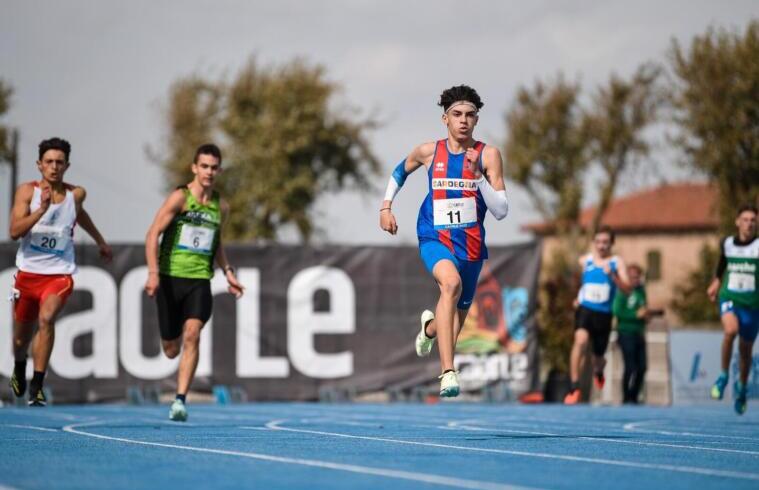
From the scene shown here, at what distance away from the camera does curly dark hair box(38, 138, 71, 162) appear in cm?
1195

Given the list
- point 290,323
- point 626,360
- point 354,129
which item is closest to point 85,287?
point 290,323

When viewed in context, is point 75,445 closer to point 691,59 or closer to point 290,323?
point 290,323

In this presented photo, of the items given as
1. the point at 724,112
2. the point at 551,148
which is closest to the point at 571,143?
the point at 551,148

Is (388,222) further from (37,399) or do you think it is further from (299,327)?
(299,327)

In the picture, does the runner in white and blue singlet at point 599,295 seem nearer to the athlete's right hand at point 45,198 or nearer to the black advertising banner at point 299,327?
the black advertising banner at point 299,327

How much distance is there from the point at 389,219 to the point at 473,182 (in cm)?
73

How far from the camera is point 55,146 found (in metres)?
12.0

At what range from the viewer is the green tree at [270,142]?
223 feet

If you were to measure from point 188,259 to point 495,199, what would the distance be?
308cm

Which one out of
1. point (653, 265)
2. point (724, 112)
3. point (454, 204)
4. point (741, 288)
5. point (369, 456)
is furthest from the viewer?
point (653, 265)

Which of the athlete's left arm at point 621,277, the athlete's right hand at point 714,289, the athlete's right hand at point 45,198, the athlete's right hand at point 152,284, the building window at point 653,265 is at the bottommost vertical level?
the athlete's right hand at point 152,284

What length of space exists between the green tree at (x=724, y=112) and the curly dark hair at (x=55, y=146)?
43.7m

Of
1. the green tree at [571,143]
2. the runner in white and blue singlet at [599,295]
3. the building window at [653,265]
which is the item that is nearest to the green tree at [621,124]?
the green tree at [571,143]

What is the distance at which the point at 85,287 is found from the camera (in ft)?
72.1
